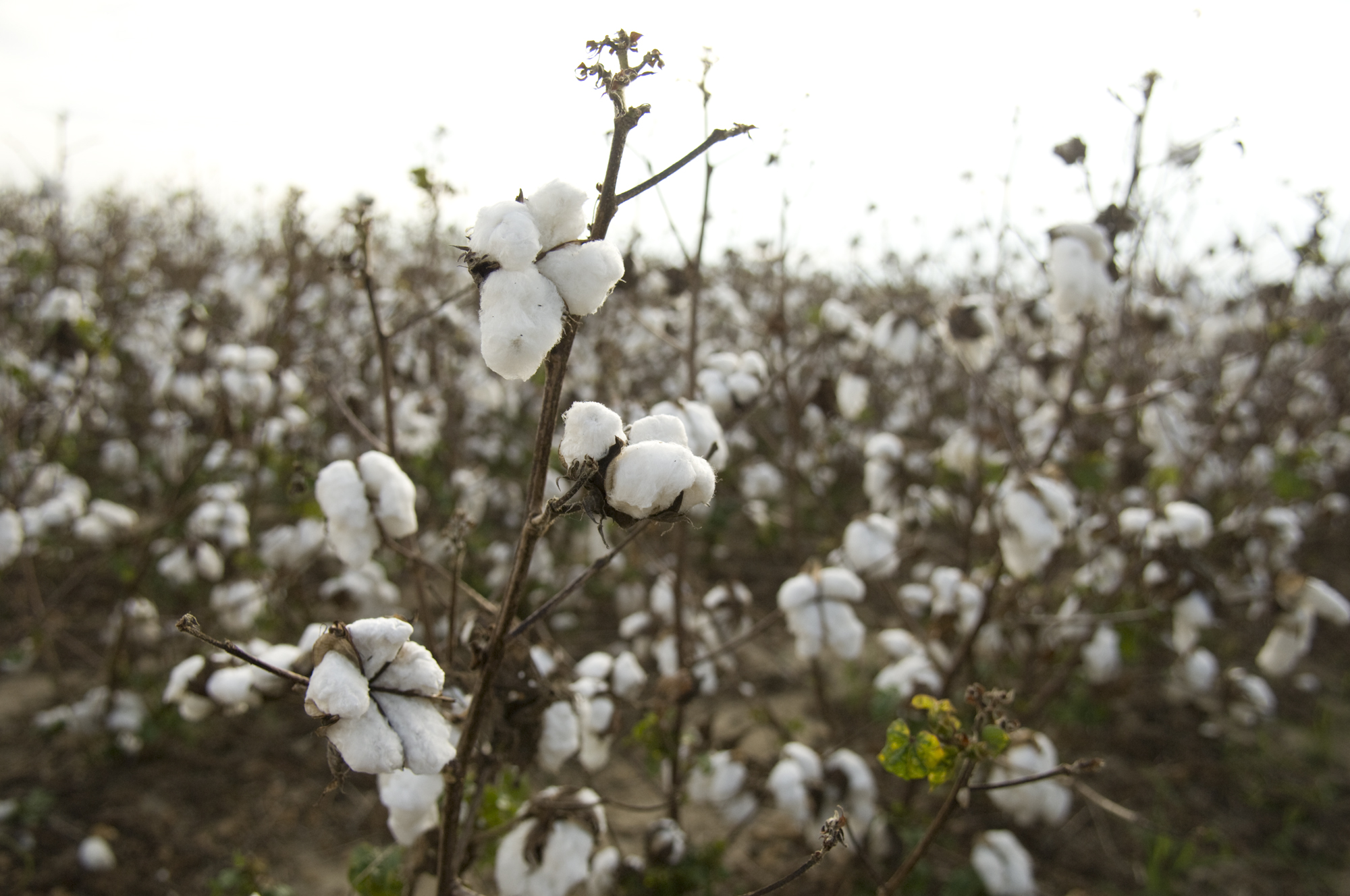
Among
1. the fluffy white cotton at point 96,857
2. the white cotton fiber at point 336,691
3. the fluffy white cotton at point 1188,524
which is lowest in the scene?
the fluffy white cotton at point 96,857

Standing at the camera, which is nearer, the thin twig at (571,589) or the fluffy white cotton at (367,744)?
the fluffy white cotton at (367,744)

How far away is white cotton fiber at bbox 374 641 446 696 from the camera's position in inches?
38.7

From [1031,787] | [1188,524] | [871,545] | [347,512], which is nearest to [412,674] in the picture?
[347,512]

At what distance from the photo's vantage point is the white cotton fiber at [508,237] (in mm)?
816

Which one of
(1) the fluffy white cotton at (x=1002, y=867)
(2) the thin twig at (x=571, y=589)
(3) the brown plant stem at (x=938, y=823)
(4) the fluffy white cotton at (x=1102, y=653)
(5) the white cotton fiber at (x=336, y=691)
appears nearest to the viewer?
(5) the white cotton fiber at (x=336, y=691)

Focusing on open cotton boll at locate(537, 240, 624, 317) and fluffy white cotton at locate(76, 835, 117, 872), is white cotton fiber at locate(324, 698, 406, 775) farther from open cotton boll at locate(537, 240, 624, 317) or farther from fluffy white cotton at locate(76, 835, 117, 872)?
fluffy white cotton at locate(76, 835, 117, 872)

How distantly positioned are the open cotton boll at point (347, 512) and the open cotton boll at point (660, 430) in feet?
2.35

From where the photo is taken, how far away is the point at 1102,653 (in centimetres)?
324

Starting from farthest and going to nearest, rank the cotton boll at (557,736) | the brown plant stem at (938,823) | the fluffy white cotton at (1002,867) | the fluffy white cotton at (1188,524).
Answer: the fluffy white cotton at (1188,524) → the fluffy white cotton at (1002,867) → the cotton boll at (557,736) → the brown plant stem at (938,823)

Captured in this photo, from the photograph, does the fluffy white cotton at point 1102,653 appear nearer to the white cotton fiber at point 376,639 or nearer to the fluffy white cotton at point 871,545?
the fluffy white cotton at point 871,545

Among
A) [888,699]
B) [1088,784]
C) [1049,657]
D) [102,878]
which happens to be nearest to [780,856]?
[888,699]

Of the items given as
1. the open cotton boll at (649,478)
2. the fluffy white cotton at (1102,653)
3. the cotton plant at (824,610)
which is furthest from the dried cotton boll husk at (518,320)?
the fluffy white cotton at (1102,653)

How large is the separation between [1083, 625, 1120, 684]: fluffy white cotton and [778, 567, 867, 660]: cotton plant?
5.03 ft

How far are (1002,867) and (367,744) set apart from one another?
2409 millimetres
